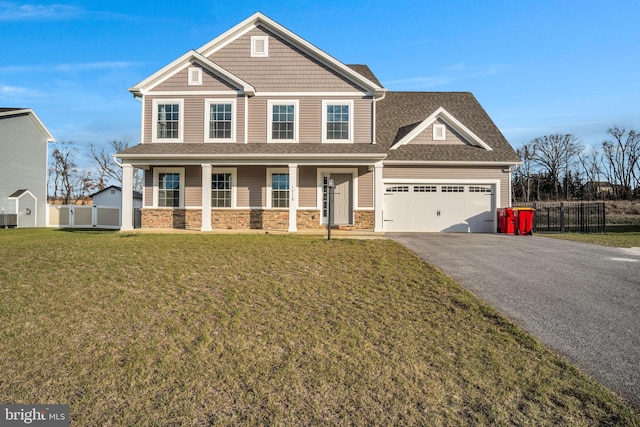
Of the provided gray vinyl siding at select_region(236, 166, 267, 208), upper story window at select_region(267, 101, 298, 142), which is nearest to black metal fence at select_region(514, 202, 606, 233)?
upper story window at select_region(267, 101, 298, 142)

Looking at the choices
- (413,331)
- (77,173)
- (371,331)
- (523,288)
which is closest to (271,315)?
(371,331)

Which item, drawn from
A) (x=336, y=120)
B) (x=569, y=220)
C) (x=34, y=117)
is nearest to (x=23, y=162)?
(x=34, y=117)

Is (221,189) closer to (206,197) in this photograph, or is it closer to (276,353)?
(206,197)

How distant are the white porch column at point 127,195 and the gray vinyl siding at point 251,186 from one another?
404cm

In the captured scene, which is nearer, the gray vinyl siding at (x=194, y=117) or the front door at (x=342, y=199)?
the gray vinyl siding at (x=194, y=117)

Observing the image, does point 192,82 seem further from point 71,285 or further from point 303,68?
point 71,285

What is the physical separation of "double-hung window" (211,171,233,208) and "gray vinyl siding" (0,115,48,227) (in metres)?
15.6

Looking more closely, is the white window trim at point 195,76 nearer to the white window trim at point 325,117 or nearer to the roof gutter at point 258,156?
the roof gutter at point 258,156

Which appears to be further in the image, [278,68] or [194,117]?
[278,68]

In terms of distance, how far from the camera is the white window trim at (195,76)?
49.7 feet

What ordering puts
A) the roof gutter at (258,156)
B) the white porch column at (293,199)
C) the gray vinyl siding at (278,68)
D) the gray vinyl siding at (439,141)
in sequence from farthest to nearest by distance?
the gray vinyl siding at (439,141) → the gray vinyl siding at (278,68) → the white porch column at (293,199) → the roof gutter at (258,156)

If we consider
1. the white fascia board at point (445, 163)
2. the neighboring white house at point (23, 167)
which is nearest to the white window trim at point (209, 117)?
the white fascia board at point (445, 163)

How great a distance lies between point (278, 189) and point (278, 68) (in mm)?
5087

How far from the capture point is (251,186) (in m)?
15.4
